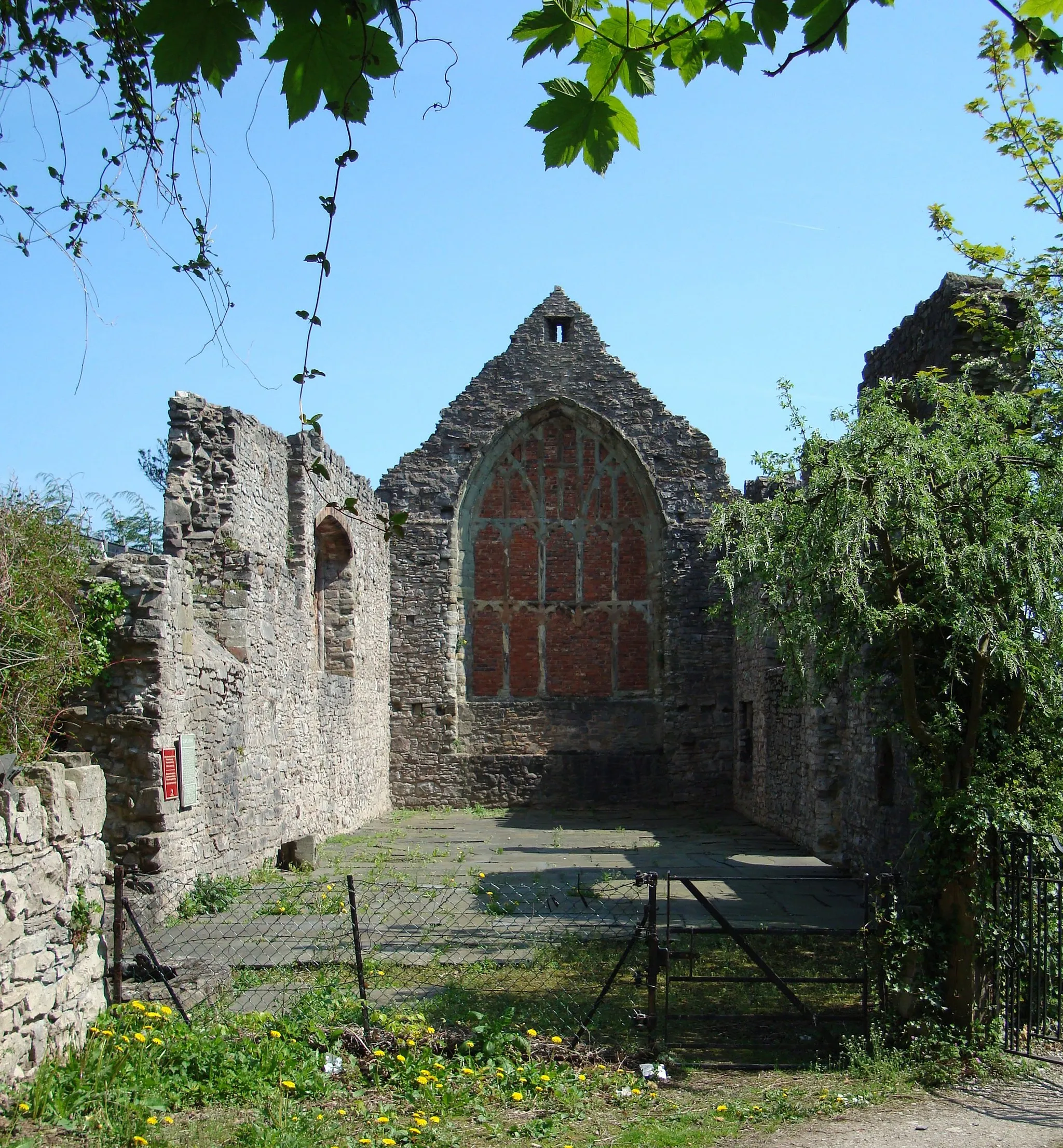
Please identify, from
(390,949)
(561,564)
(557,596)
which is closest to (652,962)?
(390,949)

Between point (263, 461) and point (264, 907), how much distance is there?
523cm

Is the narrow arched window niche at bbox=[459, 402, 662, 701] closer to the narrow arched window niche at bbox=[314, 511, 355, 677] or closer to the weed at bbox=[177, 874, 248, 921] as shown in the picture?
the narrow arched window niche at bbox=[314, 511, 355, 677]

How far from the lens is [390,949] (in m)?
7.70

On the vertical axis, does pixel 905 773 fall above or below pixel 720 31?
below

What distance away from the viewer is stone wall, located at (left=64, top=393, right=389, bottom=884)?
28.7 ft

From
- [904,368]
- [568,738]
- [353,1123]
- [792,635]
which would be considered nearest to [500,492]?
[568,738]

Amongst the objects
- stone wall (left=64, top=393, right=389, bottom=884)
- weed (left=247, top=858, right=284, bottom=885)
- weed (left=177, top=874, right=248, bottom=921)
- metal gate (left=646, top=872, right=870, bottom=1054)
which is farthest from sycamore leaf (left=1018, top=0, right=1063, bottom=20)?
weed (left=247, top=858, right=284, bottom=885)

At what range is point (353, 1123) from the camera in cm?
473

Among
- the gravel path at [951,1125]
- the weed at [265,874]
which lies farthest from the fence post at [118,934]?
the weed at [265,874]

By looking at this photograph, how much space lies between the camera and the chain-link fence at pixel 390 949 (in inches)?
241

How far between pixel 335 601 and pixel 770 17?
13.7 m

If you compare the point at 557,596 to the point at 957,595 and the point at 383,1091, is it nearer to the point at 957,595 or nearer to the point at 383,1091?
the point at 957,595

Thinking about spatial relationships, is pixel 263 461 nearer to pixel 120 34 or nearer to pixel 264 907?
pixel 264 907

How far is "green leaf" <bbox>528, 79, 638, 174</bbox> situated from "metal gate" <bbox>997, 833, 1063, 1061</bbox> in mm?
4335
